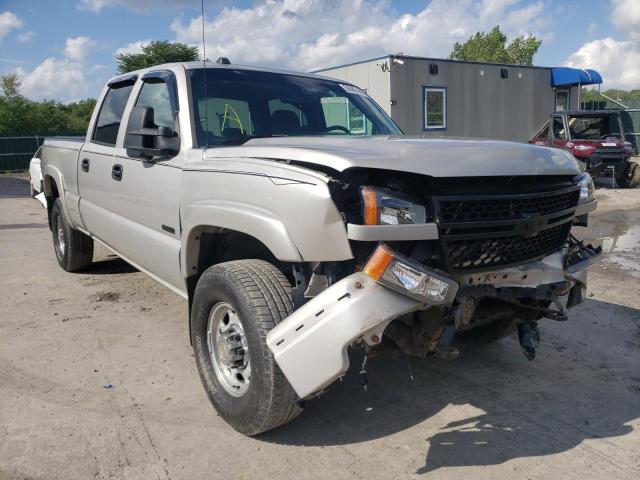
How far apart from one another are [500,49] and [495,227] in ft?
179

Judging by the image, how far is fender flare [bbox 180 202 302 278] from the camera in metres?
2.65

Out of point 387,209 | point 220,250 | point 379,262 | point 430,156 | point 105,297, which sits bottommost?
point 105,297

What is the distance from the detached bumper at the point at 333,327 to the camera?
2398 millimetres

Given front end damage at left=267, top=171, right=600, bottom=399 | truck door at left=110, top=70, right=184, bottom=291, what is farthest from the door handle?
front end damage at left=267, top=171, right=600, bottom=399

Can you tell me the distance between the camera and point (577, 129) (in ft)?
49.6

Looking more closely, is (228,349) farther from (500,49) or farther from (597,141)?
(500,49)

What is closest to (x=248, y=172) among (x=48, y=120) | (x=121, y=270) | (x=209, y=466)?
(x=209, y=466)

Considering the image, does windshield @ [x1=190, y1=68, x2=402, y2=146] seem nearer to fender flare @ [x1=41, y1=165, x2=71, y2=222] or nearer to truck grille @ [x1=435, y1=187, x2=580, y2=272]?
truck grille @ [x1=435, y1=187, x2=580, y2=272]

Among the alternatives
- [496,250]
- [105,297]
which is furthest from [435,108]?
[496,250]

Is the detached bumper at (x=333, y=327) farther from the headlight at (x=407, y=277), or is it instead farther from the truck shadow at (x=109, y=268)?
the truck shadow at (x=109, y=268)

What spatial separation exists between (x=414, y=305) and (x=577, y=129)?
47.6 feet

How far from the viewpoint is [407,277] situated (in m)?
2.41

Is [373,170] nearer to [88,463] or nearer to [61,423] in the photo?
[88,463]

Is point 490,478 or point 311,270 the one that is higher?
point 311,270
